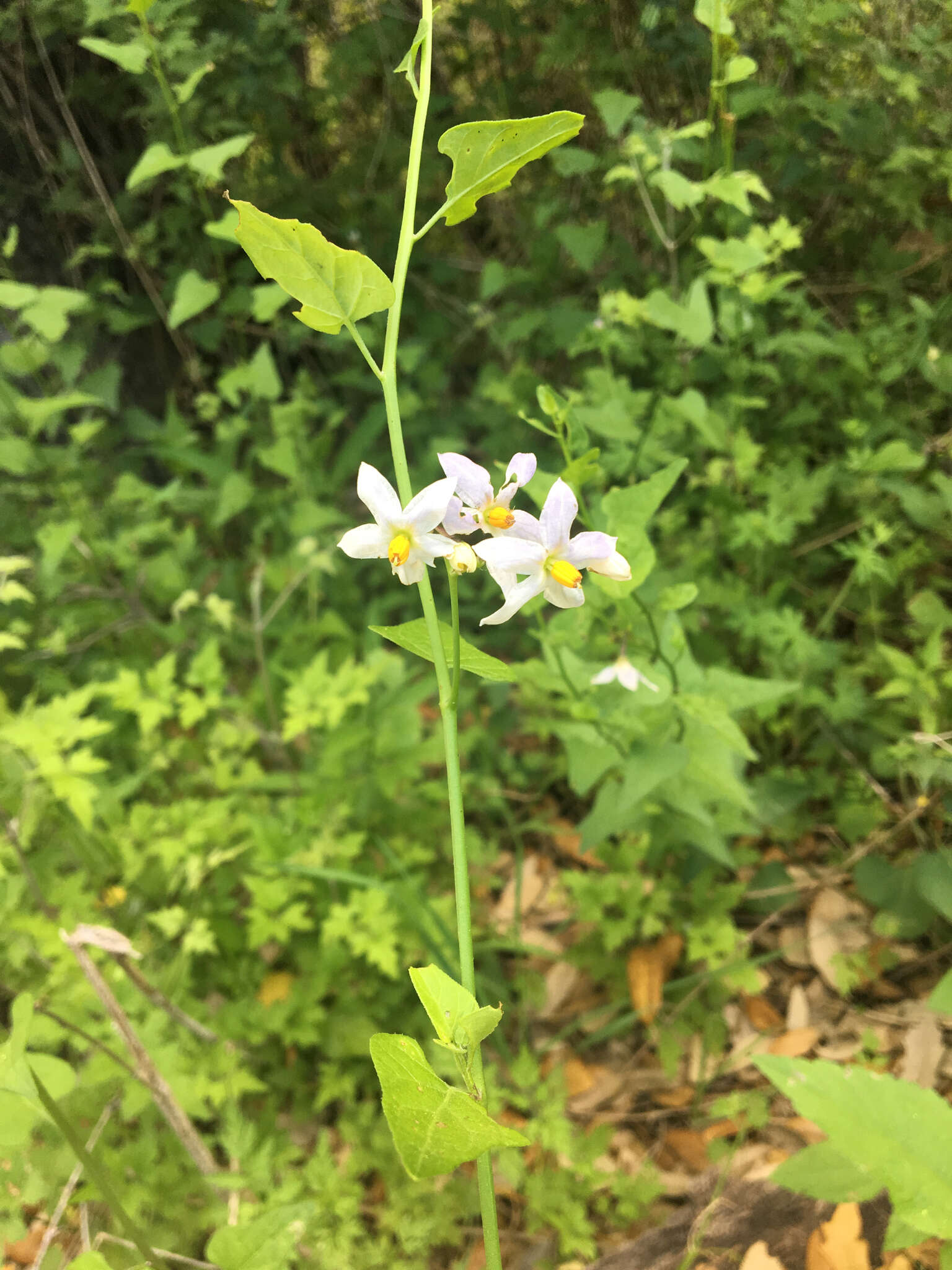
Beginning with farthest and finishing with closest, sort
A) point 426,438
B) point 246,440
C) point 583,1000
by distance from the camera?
point 246,440 → point 426,438 → point 583,1000

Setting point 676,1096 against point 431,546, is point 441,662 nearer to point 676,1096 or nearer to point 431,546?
point 431,546

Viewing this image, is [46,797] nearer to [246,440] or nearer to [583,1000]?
[583,1000]

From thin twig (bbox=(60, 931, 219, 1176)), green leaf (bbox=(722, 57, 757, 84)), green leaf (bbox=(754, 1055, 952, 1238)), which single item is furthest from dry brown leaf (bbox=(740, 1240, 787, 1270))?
green leaf (bbox=(722, 57, 757, 84))

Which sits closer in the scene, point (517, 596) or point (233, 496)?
point (517, 596)

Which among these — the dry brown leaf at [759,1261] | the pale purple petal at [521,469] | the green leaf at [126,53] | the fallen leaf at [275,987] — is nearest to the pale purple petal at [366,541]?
the pale purple petal at [521,469]

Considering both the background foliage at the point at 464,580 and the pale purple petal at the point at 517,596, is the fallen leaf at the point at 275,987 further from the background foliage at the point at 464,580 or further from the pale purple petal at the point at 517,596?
the pale purple petal at the point at 517,596

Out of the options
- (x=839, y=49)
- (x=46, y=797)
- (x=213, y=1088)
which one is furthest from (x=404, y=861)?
(x=839, y=49)

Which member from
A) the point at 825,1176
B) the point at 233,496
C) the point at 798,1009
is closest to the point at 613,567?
the point at 825,1176
